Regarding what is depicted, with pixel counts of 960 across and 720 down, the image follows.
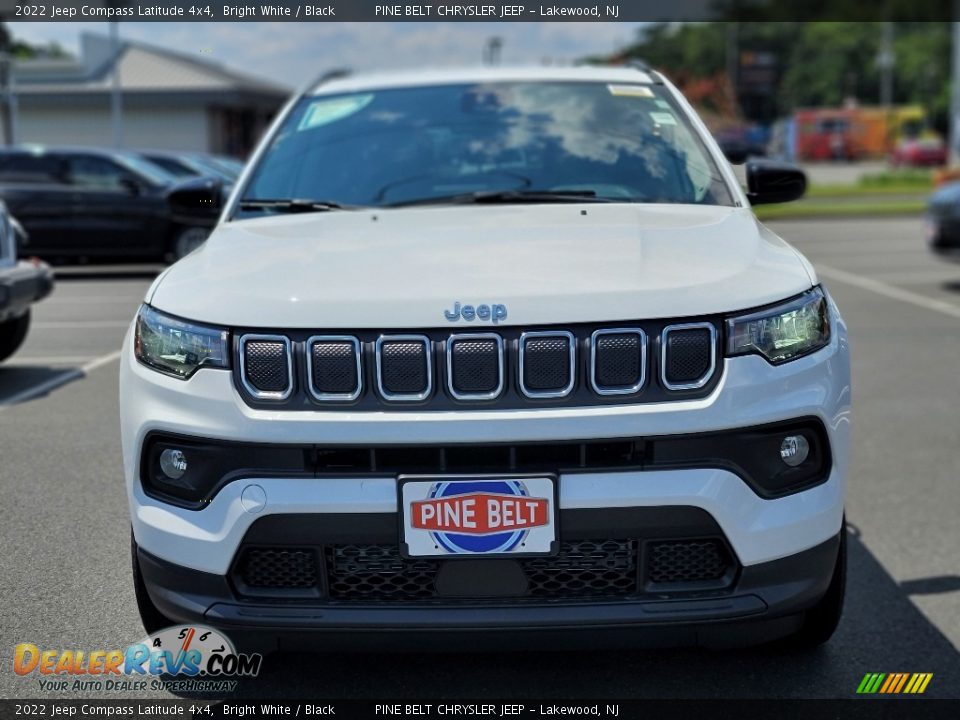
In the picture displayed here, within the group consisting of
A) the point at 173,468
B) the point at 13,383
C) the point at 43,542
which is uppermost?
the point at 173,468

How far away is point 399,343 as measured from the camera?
2730 millimetres

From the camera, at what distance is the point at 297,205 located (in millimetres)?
3965

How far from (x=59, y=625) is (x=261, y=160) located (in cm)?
174

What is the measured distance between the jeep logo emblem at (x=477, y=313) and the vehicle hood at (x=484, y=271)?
0.05ft

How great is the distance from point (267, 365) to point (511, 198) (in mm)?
1478

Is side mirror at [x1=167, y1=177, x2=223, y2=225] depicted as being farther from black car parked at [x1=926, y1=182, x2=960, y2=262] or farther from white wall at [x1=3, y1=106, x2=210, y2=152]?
white wall at [x1=3, y1=106, x2=210, y2=152]

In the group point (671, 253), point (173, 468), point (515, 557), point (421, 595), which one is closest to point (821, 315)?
point (671, 253)

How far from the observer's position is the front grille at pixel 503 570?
2.72m

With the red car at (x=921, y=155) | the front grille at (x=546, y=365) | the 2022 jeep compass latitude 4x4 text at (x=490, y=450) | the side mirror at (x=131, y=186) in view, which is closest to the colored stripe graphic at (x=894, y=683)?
the 2022 jeep compass latitude 4x4 text at (x=490, y=450)

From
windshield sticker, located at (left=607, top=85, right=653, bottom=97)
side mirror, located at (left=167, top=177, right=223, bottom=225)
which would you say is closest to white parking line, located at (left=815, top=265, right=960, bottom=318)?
windshield sticker, located at (left=607, top=85, right=653, bottom=97)

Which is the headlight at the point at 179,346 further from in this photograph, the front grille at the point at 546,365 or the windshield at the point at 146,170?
the windshield at the point at 146,170

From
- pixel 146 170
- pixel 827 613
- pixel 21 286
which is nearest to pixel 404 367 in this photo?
pixel 827 613

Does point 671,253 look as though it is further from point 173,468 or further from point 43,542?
point 43,542

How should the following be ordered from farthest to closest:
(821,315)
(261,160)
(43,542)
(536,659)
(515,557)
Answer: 1. (261,160)
2. (43,542)
3. (536,659)
4. (821,315)
5. (515,557)
